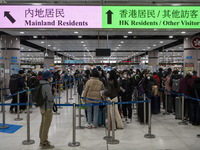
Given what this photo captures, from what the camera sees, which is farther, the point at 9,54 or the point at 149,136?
the point at 9,54

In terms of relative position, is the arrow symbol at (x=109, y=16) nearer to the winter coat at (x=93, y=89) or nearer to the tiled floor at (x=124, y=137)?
the winter coat at (x=93, y=89)

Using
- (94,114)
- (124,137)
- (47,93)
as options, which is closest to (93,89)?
(94,114)

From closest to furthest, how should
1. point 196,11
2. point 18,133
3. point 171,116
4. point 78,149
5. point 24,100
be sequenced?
point 196,11
point 78,149
point 18,133
point 171,116
point 24,100

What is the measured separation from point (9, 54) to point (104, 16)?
13.1 meters

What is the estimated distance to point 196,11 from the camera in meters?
4.27

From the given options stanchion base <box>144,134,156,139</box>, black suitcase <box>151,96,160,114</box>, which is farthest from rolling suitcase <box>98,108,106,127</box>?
black suitcase <box>151,96,160,114</box>

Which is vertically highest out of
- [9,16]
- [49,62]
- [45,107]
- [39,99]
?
[49,62]

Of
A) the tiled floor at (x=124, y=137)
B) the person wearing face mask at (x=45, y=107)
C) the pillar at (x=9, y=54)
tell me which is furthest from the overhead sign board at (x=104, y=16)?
the pillar at (x=9, y=54)

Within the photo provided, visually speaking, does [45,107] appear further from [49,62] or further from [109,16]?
[49,62]

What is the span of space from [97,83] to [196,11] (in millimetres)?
3268

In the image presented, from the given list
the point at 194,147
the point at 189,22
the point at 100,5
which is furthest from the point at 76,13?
the point at 194,147

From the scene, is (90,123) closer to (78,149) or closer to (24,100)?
(78,149)

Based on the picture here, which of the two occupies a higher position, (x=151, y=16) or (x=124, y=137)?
(x=151, y=16)

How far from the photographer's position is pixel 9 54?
15398mm
